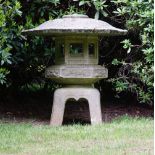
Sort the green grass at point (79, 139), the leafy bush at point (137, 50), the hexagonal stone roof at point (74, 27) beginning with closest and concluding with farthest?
the green grass at point (79, 139) → the hexagonal stone roof at point (74, 27) → the leafy bush at point (137, 50)

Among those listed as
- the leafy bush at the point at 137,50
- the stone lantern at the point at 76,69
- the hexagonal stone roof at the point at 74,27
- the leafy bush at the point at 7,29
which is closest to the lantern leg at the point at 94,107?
the stone lantern at the point at 76,69

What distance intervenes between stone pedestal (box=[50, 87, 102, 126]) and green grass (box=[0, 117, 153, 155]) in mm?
226

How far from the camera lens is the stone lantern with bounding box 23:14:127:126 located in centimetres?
681

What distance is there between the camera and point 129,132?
617 centimetres

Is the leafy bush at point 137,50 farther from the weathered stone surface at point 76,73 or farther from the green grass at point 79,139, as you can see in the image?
the green grass at point 79,139

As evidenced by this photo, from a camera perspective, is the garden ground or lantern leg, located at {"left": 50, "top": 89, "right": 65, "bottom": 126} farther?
lantern leg, located at {"left": 50, "top": 89, "right": 65, "bottom": 126}

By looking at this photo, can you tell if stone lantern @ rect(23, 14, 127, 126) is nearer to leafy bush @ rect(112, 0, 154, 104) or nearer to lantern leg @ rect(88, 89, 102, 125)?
lantern leg @ rect(88, 89, 102, 125)

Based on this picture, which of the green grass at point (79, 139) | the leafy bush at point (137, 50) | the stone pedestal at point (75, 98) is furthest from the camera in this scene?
the leafy bush at point (137, 50)

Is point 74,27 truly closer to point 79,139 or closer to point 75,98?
point 75,98

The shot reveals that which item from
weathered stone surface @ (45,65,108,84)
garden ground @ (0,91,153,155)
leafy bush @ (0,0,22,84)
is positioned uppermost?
leafy bush @ (0,0,22,84)

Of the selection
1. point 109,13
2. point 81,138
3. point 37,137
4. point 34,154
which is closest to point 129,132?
point 81,138

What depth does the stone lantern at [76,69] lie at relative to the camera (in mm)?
6809

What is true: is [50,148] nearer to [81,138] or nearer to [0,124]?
[81,138]

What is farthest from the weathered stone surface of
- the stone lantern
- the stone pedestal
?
the stone pedestal
